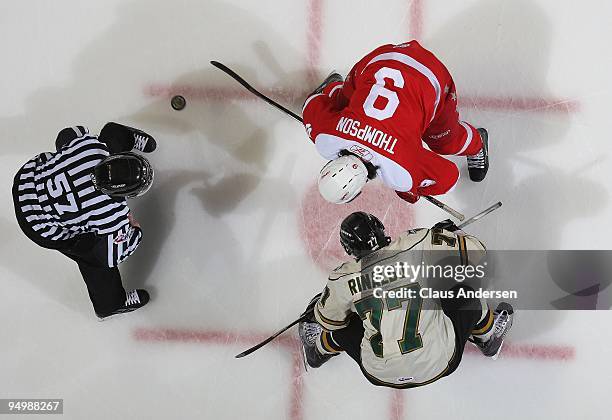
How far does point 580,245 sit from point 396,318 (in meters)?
1.50

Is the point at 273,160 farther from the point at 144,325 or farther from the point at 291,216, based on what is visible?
the point at 144,325

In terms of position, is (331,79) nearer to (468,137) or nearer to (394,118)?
(468,137)

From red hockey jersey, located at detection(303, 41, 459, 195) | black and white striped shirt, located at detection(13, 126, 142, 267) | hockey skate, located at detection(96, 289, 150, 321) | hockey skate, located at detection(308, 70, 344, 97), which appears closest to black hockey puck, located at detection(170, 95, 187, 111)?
black and white striped shirt, located at detection(13, 126, 142, 267)

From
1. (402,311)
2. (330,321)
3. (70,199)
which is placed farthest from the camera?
(70,199)

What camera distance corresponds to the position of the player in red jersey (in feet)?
7.82

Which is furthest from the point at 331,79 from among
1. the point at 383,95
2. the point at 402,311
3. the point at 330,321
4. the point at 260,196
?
the point at 402,311

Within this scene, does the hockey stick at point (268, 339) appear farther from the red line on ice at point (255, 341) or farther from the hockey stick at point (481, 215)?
the hockey stick at point (481, 215)

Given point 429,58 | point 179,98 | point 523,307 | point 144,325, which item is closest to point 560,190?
point 523,307

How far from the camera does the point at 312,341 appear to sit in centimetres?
331

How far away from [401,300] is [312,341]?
984mm

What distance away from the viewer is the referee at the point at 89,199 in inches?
113

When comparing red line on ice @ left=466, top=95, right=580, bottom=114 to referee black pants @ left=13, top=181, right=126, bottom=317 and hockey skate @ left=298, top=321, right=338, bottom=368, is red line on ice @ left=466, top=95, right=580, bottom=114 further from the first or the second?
referee black pants @ left=13, top=181, right=126, bottom=317

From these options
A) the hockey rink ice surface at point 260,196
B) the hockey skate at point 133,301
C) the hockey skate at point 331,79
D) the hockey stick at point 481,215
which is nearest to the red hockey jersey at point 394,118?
the hockey stick at point 481,215

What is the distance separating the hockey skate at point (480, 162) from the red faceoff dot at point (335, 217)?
389 mm
